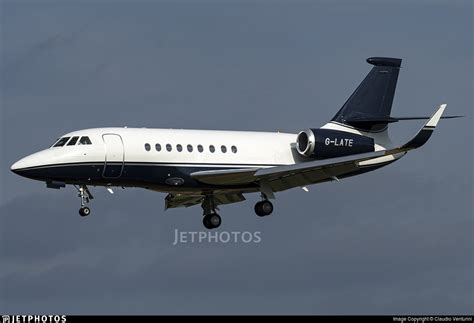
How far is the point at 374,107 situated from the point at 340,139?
11.9 ft

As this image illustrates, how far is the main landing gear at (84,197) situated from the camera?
55.3 metres

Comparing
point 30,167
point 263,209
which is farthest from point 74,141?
point 263,209

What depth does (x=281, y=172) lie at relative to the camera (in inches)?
2261

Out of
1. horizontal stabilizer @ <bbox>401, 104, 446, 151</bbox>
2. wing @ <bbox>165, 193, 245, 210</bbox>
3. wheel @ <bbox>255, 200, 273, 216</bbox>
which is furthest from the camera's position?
wing @ <bbox>165, 193, 245, 210</bbox>

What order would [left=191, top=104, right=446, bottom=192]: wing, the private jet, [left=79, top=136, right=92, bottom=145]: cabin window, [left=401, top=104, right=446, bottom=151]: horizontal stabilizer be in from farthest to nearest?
1. [left=191, top=104, right=446, bottom=192]: wing
2. [left=79, top=136, right=92, bottom=145]: cabin window
3. the private jet
4. [left=401, top=104, right=446, bottom=151]: horizontal stabilizer

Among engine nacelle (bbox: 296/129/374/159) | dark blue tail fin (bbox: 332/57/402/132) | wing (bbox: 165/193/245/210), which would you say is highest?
dark blue tail fin (bbox: 332/57/402/132)

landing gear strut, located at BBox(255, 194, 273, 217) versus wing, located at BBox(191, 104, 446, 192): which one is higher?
wing, located at BBox(191, 104, 446, 192)

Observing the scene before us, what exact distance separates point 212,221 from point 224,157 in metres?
3.11

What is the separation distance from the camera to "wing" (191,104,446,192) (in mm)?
56969

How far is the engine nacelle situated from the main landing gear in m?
9.73

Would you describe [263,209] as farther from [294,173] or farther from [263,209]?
[294,173]

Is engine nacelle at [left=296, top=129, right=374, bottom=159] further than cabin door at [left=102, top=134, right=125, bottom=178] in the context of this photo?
Yes

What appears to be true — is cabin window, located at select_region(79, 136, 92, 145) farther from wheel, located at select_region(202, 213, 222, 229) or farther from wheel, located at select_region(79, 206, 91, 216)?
wheel, located at select_region(202, 213, 222, 229)

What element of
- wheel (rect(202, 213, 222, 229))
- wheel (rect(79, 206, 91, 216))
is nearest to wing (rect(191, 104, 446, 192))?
wheel (rect(202, 213, 222, 229))
